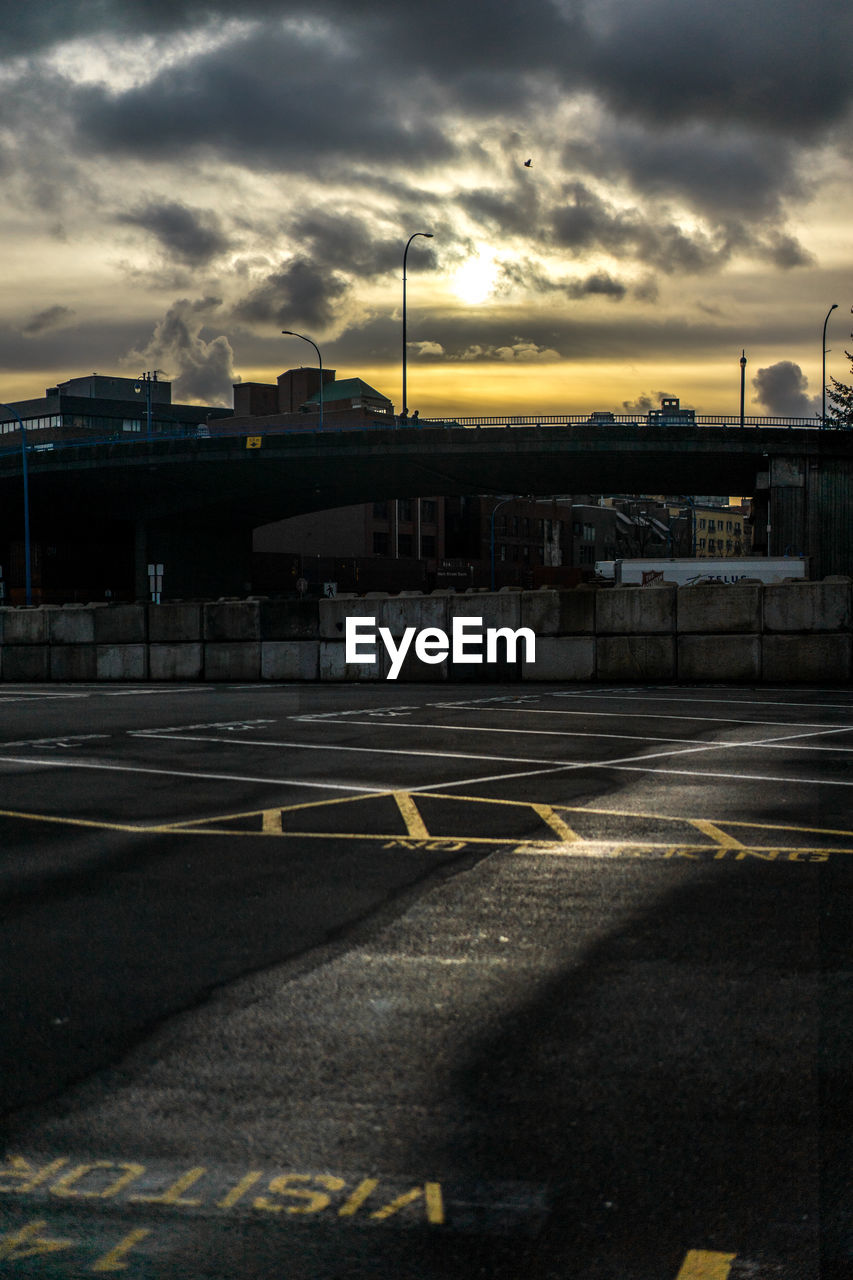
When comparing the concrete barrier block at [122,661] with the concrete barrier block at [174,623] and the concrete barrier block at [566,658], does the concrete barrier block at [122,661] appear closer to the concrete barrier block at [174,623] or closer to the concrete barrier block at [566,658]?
the concrete barrier block at [174,623]

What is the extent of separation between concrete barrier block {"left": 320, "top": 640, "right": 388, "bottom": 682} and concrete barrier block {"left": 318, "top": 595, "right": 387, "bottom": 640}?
207mm

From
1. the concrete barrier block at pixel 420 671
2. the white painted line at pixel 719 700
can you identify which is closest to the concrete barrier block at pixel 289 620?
the concrete barrier block at pixel 420 671

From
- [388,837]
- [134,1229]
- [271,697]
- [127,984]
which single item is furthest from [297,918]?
[271,697]

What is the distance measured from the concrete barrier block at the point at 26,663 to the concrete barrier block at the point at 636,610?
1434 cm

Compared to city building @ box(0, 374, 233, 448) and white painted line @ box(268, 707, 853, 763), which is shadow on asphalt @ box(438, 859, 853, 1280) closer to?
white painted line @ box(268, 707, 853, 763)

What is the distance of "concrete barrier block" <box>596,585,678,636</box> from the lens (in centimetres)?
2361

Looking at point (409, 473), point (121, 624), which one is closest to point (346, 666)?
point (121, 624)

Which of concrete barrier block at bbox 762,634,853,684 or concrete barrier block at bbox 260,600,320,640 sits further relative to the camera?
concrete barrier block at bbox 260,600,320,640

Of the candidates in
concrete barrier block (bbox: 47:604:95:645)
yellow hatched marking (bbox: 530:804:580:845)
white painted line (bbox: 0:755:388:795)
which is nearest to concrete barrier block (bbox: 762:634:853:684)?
white painted line (bbox: 0:755:388:795)

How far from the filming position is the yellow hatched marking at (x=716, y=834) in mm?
8086

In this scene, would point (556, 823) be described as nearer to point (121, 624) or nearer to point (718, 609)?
point (718, 609)

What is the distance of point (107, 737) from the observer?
15.6m

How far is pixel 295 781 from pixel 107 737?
16.4 ft

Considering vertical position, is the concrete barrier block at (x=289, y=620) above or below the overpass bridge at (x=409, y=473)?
below
